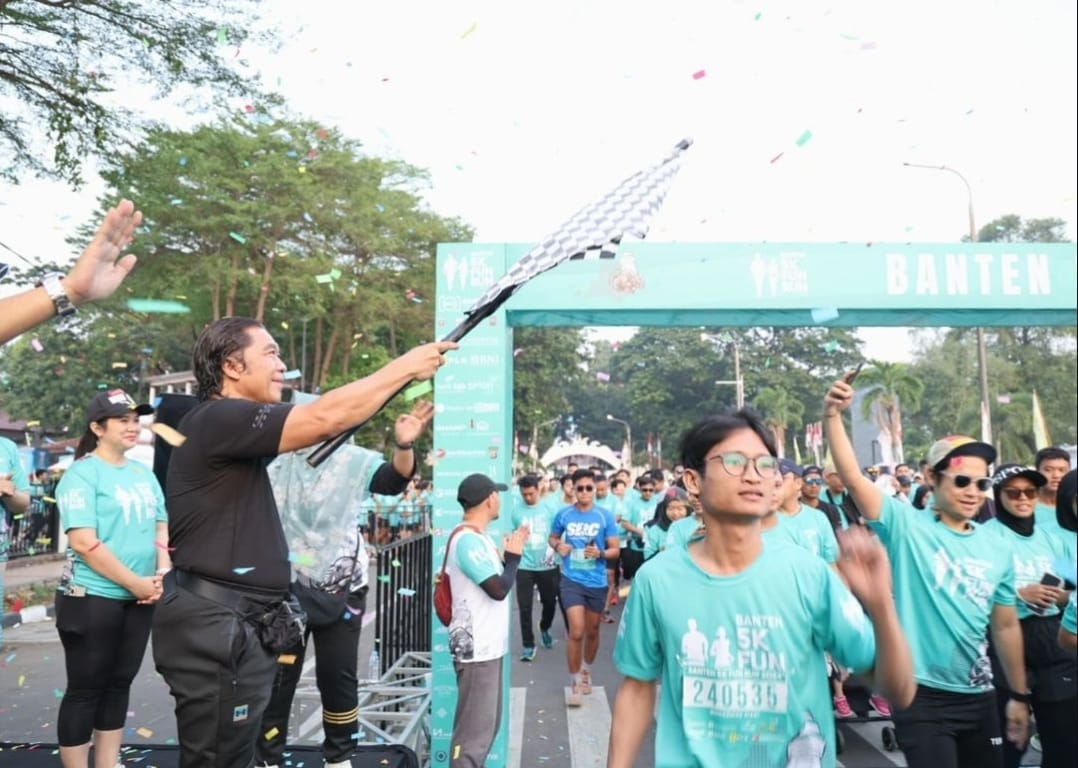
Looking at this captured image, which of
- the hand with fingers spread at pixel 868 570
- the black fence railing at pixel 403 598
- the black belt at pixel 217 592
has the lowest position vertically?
the black fence railing at pixel 403 598

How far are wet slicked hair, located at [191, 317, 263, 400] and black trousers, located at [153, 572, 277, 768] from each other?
72cm

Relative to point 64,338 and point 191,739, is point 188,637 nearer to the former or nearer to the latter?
point 191,739

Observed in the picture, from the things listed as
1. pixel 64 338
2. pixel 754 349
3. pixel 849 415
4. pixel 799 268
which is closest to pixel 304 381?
A: pixel 64 338

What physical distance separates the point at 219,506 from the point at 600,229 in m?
1.52

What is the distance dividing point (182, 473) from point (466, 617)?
2323 millimetres

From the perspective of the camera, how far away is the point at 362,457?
14.9ft

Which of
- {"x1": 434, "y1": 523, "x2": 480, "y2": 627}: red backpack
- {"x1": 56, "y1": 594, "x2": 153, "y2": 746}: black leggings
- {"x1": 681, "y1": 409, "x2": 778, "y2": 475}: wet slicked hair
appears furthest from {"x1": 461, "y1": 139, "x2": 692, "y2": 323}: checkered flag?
{"x1": 56, "y1": 594, "x2": 153, "y2": 746}: black leggings

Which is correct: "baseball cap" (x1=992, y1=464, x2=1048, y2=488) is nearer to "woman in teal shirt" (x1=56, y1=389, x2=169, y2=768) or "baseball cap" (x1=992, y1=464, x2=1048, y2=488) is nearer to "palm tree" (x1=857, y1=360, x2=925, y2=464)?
"woman in teal shirt" (x1=56, y1=389, x2=169, y2=768)

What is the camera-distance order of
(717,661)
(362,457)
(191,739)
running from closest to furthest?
(717,661) → (191,739) → (362,457)

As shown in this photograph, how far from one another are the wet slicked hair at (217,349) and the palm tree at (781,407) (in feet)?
157

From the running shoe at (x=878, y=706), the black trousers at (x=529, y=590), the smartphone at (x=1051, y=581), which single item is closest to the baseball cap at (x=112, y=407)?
the smartphone at (x=1051, y=581)

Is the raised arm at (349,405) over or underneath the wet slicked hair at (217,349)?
underneath

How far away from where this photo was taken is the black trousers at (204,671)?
2.62 metres

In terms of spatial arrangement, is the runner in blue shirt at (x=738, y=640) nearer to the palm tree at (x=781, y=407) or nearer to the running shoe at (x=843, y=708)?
the running shoe at (x=843, y=708)
